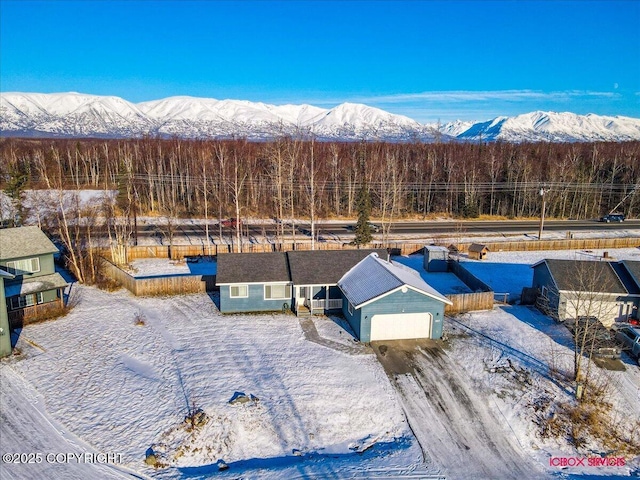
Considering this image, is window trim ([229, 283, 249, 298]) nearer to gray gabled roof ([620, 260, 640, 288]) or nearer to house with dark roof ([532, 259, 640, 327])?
house with dark roof ([532, 259, 640, 327])

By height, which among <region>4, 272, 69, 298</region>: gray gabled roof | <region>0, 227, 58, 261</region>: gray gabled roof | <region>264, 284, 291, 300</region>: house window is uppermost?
<region>0, 227, 58, 261</region>: gray gabled roof

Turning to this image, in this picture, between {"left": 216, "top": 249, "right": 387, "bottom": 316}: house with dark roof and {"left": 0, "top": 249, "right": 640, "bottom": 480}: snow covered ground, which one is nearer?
{"left": 0, "top": 249, "right": 640, "bottom": 480}: snow covered ground

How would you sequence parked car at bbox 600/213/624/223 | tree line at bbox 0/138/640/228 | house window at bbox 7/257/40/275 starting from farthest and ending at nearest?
1. parked car at bbox 600/213/624/223
2. tree line at bbox 0/138/640/228
3. house window at bbox 7/257/40/275

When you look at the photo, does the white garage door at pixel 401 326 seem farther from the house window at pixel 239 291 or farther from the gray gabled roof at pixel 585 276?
the gray gabled roof at pixel 585 276

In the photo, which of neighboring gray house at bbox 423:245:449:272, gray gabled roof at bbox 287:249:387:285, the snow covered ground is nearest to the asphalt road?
neighboring gray house at bbox 423:245:449:272

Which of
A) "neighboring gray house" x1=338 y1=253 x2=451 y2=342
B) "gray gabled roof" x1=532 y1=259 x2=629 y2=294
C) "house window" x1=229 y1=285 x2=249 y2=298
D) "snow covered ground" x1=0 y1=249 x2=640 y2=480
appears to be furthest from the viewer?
"house window" x1=229 y1=285 x2=249 y2=298

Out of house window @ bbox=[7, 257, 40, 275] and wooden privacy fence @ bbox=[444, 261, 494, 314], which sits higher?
house window @ bbox=[7, 257, 40, 275]
